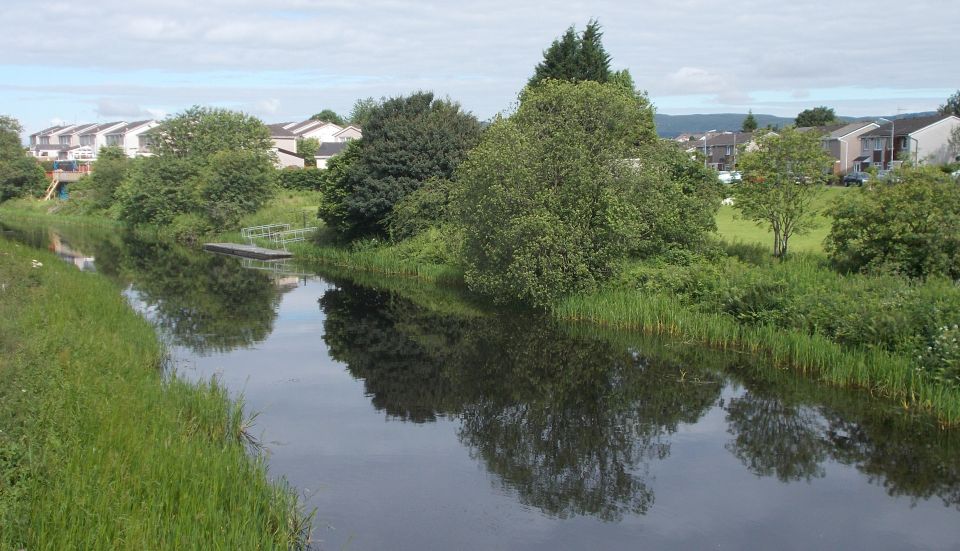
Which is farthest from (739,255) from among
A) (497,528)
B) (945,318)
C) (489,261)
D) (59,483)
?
(59,483)

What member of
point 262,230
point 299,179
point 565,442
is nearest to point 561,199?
point 565,442

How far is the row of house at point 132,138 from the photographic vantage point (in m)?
92.8

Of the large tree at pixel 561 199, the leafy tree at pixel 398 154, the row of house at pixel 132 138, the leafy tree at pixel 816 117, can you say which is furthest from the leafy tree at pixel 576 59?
the leafy tree at pixel 816 117

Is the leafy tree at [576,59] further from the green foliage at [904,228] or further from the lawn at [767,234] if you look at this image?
the green foliage at [904,228]

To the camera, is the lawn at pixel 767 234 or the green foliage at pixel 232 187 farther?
the green foliage at pixel 232 187

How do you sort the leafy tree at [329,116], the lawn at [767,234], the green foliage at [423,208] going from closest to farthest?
the lawn at [767,234]
the green foliage at [423,208]
the leafy tree at [329,116]

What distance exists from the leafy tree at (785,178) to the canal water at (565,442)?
684cm

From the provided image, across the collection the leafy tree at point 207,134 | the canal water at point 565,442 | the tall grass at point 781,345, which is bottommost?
the canal water at point 565,442

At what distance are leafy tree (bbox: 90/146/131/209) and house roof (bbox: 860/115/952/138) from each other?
2656 inches

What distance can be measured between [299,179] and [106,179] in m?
18.4

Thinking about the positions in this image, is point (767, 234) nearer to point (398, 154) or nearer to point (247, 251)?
point (398, 154)

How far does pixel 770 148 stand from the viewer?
2417 centimetres

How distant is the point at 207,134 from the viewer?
59.2 m

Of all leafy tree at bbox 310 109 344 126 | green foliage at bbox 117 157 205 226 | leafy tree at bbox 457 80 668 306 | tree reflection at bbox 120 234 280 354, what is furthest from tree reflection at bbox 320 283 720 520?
leafy tree at bbox 310 109 344 126
